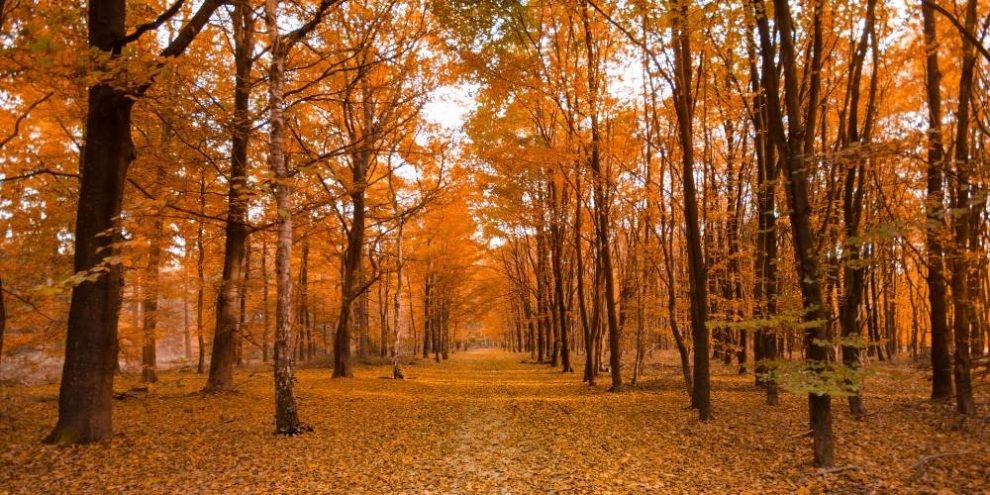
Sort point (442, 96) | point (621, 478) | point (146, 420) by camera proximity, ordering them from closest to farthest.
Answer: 1. point (621, 478)
2. point (146, 420)
3. point (442, 96)

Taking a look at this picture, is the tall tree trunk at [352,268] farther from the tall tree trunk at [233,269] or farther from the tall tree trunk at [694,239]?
the tall tree trunk at [694,239]

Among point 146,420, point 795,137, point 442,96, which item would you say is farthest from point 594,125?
point 146,420

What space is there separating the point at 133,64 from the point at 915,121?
1562 cm

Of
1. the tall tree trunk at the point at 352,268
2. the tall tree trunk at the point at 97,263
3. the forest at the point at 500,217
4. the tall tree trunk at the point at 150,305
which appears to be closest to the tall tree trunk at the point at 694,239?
the forest at the point at 500,217

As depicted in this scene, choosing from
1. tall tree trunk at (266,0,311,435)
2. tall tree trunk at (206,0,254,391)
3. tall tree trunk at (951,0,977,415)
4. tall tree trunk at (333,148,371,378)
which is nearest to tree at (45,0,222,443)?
tall tree trunk at (266,0,311,435)

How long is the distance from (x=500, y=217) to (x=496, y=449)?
40.8ft

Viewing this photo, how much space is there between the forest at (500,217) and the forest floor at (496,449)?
6cm

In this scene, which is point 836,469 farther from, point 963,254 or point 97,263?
point 97,263

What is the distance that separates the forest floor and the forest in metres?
0.06

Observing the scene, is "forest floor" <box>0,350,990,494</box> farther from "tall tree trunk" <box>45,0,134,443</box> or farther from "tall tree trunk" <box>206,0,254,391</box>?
"tall tree trunk" <box>206,0,254,391</box>

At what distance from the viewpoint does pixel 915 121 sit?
40.8 feet

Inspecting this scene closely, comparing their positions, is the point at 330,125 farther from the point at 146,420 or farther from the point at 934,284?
the point at 934,284

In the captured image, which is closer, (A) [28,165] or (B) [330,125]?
(A) [28,165]

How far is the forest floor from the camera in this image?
5566 mm
